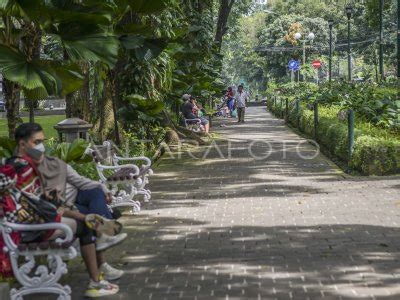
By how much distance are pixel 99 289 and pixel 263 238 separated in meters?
2.65

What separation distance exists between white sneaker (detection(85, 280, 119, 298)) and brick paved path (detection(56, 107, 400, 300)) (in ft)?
0.31

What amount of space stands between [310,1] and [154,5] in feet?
234

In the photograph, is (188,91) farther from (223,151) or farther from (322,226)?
(322,226)

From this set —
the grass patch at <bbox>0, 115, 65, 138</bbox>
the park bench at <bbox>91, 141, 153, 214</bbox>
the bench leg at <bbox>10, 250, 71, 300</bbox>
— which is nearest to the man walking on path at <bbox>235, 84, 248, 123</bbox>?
the grass patch at <bbox>0, 115, 65, 138</bbox>

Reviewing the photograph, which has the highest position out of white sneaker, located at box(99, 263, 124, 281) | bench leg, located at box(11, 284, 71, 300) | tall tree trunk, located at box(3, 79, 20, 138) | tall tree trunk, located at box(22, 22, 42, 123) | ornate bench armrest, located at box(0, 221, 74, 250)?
tall tree trunk, located at box(22, 22, 42, 123)

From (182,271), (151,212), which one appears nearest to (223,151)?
(151,212)

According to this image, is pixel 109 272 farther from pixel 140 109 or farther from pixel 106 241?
pixel 140 109

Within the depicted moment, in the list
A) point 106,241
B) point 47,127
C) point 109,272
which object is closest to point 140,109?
point 109,272

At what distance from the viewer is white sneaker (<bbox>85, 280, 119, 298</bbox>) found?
6.04 m

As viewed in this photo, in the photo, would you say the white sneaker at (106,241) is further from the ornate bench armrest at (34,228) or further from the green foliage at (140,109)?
the green foliage at (140,109)

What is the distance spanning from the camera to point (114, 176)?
33.2 feet

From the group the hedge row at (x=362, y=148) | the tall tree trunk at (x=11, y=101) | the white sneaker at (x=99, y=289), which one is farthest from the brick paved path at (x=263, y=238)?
the tall tree trunk at (x=11, y=101)

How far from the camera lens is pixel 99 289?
19.9 feet

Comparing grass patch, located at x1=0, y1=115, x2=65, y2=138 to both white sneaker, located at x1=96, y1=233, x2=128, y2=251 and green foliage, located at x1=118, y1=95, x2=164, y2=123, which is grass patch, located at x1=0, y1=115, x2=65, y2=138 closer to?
green foliage, located at x1=118, y1=95, x2=164, y2=123
